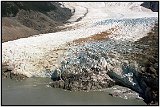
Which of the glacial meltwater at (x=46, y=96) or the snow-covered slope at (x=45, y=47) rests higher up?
the snow-covered slope at (x=45, y=47)

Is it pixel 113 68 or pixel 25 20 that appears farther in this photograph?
pixel 25 20

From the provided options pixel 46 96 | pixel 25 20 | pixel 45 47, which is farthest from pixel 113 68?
pixel 25 20

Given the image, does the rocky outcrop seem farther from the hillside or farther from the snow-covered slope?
the hillside

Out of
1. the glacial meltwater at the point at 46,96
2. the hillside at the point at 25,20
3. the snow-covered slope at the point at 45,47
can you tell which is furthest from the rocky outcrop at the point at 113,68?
the hillside at the point at 25,20

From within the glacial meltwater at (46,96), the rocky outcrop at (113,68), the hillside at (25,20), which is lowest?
the glacial meltwater at (46,96)

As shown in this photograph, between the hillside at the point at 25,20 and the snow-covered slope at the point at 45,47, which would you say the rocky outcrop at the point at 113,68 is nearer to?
the snow-covered slope at the point at 45,47

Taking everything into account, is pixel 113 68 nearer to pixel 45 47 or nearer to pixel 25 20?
pixel 45 47

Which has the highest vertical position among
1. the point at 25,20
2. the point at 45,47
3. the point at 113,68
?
the point at 25,20

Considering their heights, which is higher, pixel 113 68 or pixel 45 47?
pixel 45 47
